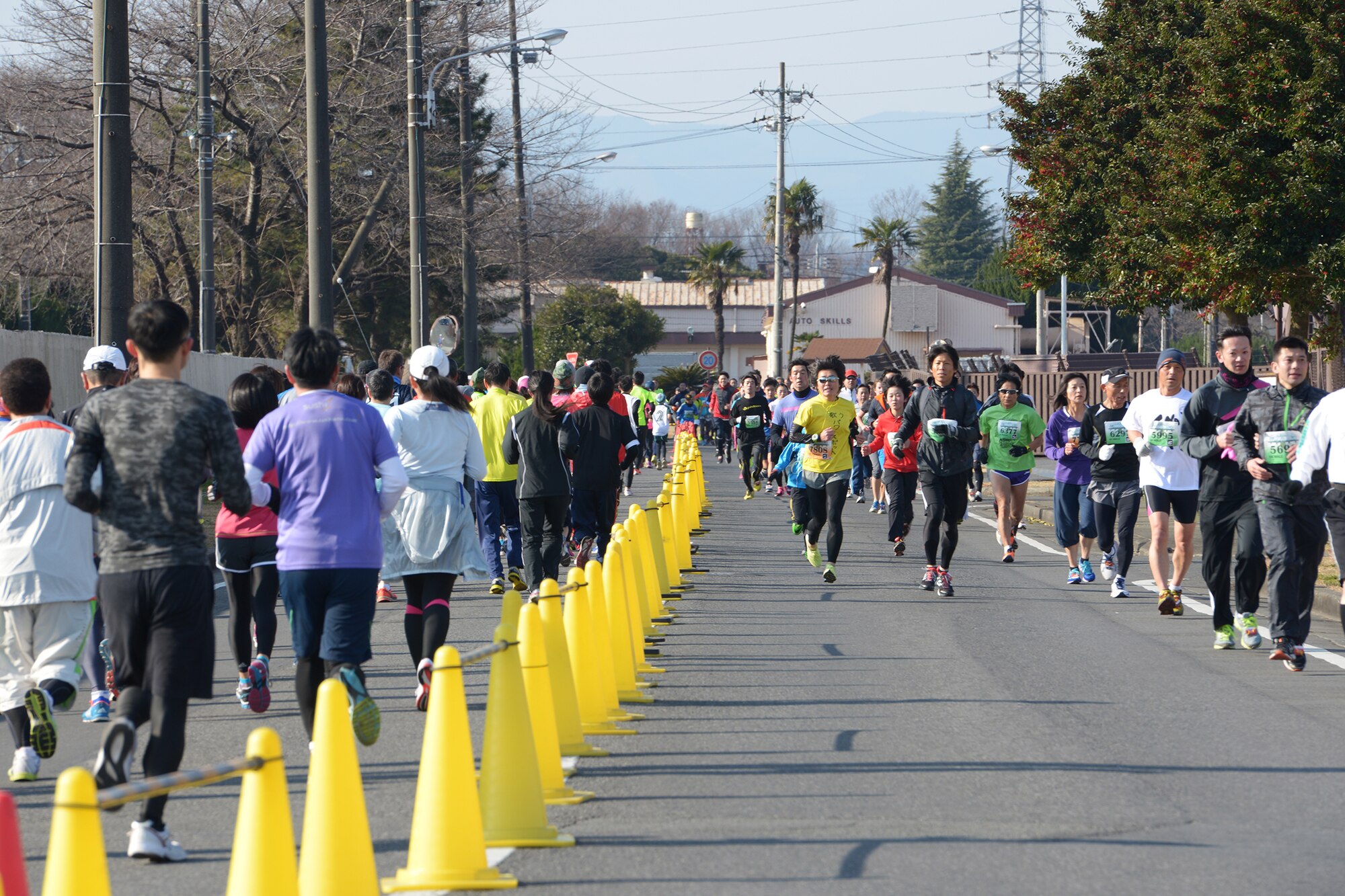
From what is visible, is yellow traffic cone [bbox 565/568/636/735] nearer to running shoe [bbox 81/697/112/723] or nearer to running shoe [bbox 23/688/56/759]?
running shoe [bbox 23/688/56/759]

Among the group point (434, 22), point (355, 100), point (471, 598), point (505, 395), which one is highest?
point (434, 22)

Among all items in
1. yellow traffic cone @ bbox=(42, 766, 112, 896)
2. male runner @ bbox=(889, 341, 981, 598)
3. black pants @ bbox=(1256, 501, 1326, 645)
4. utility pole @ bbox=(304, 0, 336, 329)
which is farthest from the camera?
utility pole @ bbox=(304, 0, 336, 329)

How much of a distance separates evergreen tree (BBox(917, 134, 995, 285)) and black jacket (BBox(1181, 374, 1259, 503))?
105399 millimetres

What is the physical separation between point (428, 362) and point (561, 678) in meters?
2.87

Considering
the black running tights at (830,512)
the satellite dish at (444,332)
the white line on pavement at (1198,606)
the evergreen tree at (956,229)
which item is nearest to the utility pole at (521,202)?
the satellite dish at (444,332)

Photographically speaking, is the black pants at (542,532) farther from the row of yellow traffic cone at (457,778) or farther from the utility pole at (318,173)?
the utility pole at (318,173)

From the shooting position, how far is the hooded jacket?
9312 millimetres

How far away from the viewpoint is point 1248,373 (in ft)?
33.8

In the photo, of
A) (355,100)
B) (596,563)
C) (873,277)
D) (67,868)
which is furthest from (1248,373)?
(873,277)

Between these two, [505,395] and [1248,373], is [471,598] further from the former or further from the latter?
[1248,373]

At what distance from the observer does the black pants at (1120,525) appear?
1309 cm

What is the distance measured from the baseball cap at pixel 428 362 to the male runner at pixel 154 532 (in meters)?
3.43

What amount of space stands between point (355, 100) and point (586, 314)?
40.3 m

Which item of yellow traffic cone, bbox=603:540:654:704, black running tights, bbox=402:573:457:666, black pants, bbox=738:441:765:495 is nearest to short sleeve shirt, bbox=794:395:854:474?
yellow traffic cone, bbox=603:540:654:704
